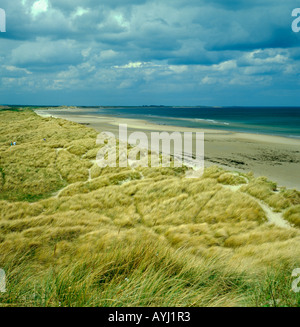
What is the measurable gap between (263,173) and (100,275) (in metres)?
14.4

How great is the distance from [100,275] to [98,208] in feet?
20.6

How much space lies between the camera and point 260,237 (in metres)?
6.21

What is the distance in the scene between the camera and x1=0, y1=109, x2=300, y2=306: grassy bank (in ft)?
8.29

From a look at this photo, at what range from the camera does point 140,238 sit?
14.2 feet

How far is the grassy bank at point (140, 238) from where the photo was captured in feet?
8.29
